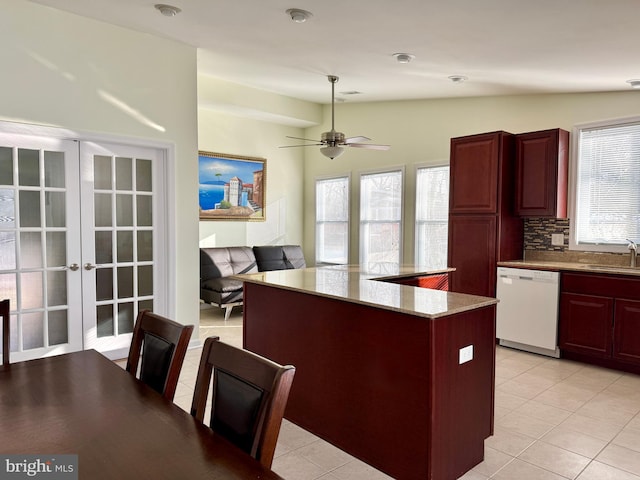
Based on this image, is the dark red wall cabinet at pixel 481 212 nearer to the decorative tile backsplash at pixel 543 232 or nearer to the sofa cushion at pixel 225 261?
the decorative tile backsplash at pixel 543 232

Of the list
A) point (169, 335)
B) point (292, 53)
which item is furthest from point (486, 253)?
point (169, 335)

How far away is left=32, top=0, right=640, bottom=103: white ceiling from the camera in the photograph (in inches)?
115

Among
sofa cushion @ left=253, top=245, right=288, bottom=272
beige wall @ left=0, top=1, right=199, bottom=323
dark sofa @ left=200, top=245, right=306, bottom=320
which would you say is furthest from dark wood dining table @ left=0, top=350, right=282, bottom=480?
sofa cushion @ left=253, top=245, right=288, bottom=272

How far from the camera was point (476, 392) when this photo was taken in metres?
2.44

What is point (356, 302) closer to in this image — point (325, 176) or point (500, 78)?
point (500, 78)

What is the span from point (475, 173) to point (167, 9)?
3.40m

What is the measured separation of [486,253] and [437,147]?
1.74m

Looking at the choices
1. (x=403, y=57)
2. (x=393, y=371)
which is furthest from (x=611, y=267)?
(x=393, y=371)

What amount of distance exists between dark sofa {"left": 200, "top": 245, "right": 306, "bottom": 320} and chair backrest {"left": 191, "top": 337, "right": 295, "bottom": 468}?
4022mm

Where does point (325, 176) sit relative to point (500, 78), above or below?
below

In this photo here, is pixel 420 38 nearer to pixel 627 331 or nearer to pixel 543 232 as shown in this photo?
pixel 543 232

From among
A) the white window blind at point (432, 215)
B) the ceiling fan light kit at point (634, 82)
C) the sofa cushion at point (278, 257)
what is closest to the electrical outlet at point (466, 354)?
the ceiling fan light kit at point (634, 82)

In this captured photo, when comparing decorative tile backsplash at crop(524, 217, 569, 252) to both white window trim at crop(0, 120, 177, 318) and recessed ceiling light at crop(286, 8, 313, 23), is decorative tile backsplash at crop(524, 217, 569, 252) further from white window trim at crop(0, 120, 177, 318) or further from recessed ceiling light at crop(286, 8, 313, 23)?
white window trim at crop(0, 120, 177, 318)

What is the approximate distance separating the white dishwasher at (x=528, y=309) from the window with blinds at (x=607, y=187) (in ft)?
2.54
